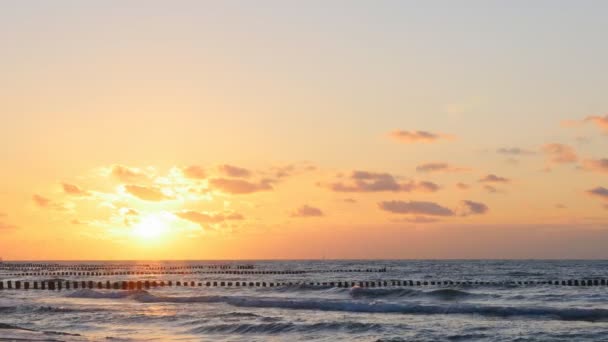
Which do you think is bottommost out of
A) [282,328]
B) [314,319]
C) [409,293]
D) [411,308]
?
[282,328]

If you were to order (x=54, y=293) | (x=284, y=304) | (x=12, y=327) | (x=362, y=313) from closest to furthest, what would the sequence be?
(x=12, y=327), (x=362, y=313), (x=284, y=304), (x=54, y=293)

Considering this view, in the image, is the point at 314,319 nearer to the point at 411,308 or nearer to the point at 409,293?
the point at 411,308

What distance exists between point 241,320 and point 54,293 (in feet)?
102

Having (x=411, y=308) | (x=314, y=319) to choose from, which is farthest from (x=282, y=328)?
(x=411, y=308)

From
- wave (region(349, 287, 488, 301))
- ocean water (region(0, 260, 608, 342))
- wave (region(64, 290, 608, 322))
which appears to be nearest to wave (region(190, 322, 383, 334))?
ocean water (region(0, 260, 608, 342))

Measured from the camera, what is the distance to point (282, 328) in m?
33.1

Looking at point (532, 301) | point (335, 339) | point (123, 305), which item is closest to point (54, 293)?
point (123, 305)

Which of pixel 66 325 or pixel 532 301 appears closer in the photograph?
pixel 66 325

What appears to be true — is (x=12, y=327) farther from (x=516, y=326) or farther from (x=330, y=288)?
(x=330, y=288)

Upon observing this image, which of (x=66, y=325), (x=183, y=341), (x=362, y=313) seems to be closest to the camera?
(x=183, y=341)

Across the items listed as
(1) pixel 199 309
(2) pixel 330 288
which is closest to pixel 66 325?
(1) pixel 199 309

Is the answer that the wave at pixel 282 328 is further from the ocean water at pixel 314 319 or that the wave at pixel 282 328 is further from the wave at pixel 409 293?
the wave at pixel 409 293

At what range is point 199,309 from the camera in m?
43.5

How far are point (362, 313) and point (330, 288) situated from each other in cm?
2306
